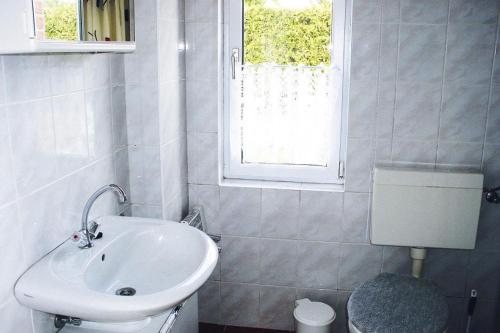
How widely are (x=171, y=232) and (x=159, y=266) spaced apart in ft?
0.42

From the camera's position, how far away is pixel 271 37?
7.88 ft

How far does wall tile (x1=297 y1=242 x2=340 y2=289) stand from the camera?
8.16ft

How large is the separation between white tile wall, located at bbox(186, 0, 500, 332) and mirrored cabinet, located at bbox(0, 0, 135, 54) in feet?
2.73

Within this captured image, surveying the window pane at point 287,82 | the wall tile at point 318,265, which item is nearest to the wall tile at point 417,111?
the window pane at point 287,82

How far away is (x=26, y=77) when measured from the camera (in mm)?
1433

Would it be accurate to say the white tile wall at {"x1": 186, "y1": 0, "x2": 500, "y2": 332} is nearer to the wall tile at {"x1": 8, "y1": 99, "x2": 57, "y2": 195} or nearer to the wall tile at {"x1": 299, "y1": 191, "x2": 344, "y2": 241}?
the wall tile at {"x1": 299, "y1": 191, "x2": 344, "y2": 241}

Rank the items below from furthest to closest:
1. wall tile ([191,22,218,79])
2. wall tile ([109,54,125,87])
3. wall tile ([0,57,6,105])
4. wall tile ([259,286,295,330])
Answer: wall tile ([259,286,295,330]) < wall tile ([191,22,218,79]) < wall tile ([109,54,125,87]) < wall tile ([0,57,6,105])

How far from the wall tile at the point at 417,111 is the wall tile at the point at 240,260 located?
90cm

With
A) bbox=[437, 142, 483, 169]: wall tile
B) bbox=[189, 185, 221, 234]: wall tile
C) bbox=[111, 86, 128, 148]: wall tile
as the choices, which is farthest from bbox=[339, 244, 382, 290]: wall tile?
bbox=[111, 86, 128, 148]: wall tile

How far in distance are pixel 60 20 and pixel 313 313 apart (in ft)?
5.61

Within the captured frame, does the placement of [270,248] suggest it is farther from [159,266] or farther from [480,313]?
[480,313]

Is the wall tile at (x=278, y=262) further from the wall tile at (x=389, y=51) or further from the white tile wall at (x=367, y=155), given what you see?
the wall tile at (x=389, y=51)

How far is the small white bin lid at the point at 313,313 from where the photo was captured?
2.30m

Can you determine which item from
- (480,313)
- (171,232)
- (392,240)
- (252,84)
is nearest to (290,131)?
(252,84)
